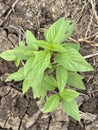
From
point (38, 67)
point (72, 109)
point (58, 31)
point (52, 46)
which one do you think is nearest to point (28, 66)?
point (38, 67)

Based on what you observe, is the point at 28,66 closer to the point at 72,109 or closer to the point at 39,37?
the point at 72,109

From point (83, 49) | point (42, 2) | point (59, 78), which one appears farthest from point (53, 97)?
point (42, 2)

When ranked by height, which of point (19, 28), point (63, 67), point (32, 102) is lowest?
point (32, 102)

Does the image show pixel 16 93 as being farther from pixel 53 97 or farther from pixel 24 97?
pixel 53 97

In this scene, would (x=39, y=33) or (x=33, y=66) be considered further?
(x=39, y=33)

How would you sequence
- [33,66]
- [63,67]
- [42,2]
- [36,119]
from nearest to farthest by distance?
[33,66], [63,67], [36,119], [42,2]

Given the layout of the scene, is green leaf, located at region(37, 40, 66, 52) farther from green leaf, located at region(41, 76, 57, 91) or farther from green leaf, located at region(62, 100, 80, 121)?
green leaf, located at region(62, 100, 80, 121)
